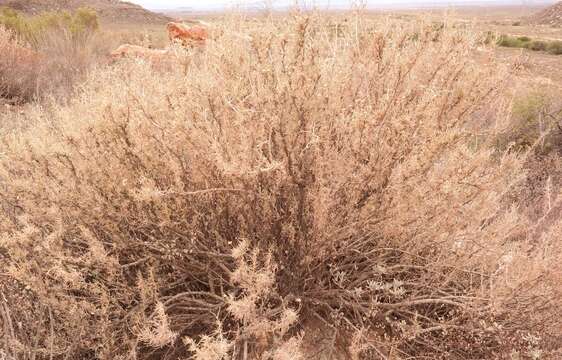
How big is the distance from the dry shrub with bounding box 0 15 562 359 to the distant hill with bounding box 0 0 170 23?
40.9m

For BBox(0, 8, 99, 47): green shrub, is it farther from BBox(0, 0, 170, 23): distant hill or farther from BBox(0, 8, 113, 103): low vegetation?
BBox(0, 0, 170, 23): distant hill

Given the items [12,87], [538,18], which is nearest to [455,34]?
[12,87]

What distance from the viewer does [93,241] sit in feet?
7.20

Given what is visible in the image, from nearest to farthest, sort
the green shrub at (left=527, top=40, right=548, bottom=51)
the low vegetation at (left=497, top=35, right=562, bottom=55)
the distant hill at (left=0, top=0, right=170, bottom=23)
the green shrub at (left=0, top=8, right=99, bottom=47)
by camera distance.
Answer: the green shrub at (left=0, top=8, right=99, bottom=47)
the low vegetation at (left=497, top=35, right=562, bottom=55)
the green shrub at (left=527, top=40, right=548, bottom=51)
the distant hill at (left=0, top=0, right=170, bottom=23)

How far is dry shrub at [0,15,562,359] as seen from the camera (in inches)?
86.9

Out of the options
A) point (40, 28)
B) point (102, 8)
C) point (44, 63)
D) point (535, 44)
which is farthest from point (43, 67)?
point (102, 8)

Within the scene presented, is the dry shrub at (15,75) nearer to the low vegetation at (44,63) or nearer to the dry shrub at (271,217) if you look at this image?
the low vegetation at (44,63)

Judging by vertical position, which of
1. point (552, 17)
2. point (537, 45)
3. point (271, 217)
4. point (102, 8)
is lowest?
point (552, 17)

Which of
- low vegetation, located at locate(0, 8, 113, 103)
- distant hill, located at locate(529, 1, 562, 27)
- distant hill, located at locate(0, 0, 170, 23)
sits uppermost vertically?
low vegetation, located at locate(0, 8, 113, 103)

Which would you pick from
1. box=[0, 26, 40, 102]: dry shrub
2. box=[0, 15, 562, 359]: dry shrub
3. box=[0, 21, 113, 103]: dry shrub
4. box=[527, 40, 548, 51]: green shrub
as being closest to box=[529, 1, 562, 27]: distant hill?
box=[527, 40, 548, 51]: green shrub

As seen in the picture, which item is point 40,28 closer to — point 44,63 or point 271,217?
point 44,63

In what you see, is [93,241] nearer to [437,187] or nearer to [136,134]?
[136,134]

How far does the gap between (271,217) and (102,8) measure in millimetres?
51491

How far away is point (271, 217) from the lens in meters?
2.45
